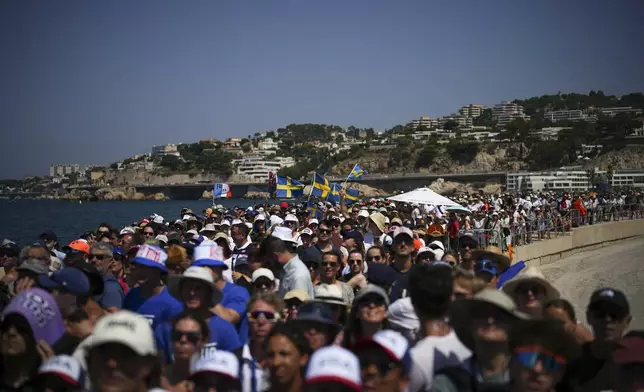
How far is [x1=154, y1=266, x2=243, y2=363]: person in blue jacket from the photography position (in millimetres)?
4674

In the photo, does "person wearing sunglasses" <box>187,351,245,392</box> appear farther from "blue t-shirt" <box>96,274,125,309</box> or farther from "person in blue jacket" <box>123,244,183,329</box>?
"blue t-shirt" <box>96,274,125,309</box>

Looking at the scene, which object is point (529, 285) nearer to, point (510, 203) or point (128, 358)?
point (128, 358)

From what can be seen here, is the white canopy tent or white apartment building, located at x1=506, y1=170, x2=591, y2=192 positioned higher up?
the white canopy tent

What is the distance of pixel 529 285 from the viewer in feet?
17.0

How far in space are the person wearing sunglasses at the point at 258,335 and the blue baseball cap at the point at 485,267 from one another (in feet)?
7.25

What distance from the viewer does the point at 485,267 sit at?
623cm

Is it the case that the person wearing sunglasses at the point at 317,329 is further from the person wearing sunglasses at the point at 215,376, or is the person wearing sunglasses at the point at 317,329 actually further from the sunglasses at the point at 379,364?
the sunglasses at the point at 379,364

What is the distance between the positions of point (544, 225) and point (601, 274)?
3.63 metres

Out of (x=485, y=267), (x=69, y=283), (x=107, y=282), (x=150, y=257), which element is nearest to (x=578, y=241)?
(x=485, y=267)

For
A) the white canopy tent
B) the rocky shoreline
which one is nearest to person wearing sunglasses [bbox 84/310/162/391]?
the white canopy tent

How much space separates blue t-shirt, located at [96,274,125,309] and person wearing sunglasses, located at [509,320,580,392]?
385 centimetres

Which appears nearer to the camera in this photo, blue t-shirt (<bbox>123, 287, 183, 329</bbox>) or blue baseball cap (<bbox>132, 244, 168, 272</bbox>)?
blue t-shirt (<bbox>123, 287, 183, 329</bbox>)

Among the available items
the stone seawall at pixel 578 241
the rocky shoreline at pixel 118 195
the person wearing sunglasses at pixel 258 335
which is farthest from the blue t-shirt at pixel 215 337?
the rocky shoreline at pixel 118 195

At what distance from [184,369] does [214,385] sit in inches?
20.2
